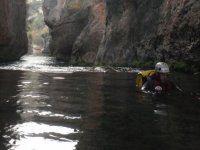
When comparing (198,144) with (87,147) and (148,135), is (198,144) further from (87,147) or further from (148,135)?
(87,147)

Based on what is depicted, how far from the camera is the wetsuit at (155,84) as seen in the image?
12695 millimetres

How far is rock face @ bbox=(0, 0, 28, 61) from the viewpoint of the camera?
36750mm

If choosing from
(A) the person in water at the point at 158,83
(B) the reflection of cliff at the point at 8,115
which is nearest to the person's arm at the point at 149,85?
(A) the person in water at the point at 158,83

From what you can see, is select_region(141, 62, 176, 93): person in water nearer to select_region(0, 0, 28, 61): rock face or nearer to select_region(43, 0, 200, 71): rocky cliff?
select_region(43, 0, 200, 71): rocky cliff

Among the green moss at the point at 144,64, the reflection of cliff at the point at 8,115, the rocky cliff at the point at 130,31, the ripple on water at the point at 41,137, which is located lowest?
the ripple on water at the point at 41,137

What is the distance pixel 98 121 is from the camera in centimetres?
834

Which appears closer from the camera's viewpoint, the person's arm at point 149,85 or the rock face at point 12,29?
the person's arm at point 149,85

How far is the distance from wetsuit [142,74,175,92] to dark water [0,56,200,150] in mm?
271

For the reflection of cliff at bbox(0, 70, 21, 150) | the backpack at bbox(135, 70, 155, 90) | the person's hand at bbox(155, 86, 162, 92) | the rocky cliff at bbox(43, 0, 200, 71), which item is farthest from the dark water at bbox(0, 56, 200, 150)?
the rocky cliff at bbox(43, 0, 200, 71)

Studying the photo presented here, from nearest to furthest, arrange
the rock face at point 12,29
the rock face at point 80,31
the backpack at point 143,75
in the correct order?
the backpack at point 143,75, the rock face at point 12,29, the rock face at point 80,31

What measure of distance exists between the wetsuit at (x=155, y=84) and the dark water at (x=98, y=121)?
10.7 inches

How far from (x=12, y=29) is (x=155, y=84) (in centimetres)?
3385

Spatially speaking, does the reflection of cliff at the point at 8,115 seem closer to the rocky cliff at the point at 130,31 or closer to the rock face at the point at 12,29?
the rocky cliff at the point at 130,31

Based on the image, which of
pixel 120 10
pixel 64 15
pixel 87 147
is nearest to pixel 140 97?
pixel 87 147
